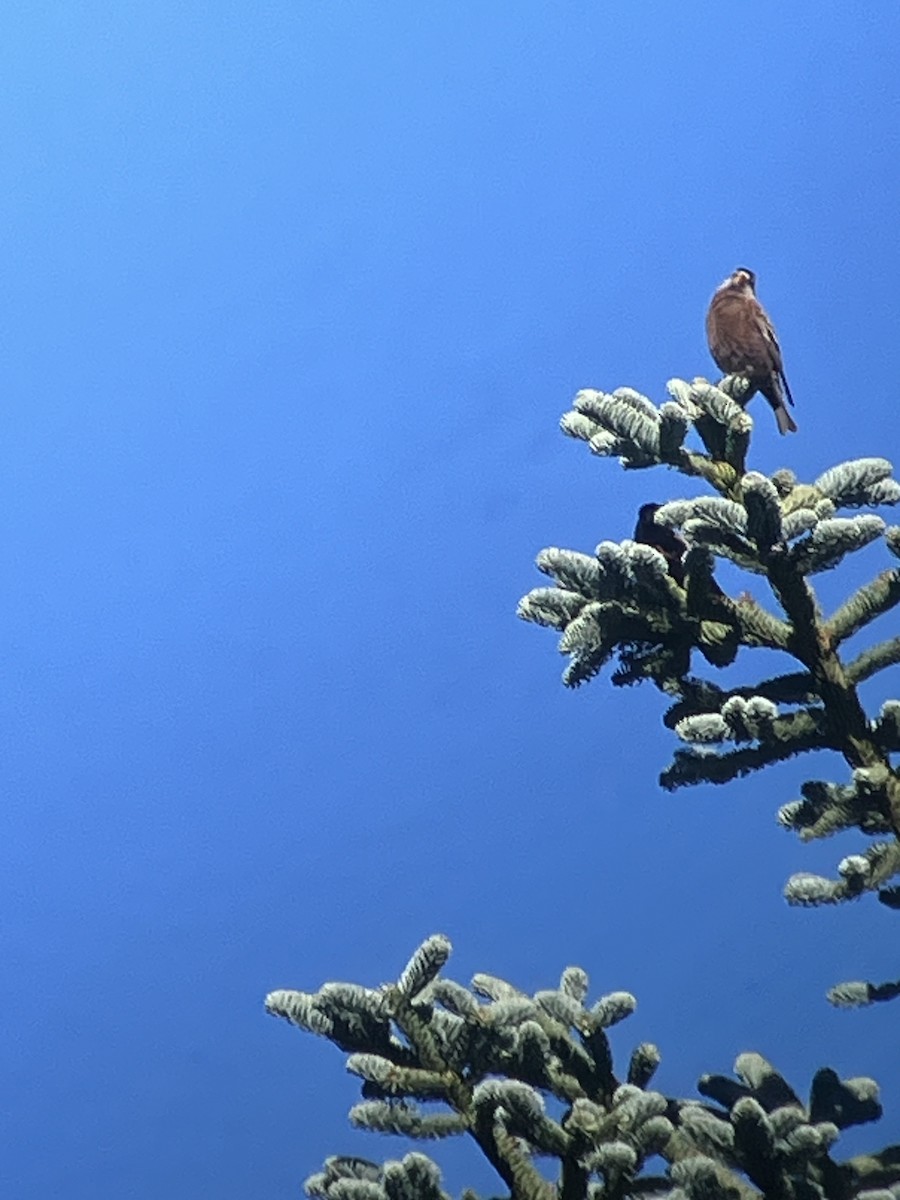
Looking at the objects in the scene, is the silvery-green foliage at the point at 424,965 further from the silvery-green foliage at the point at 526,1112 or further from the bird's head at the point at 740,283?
the bird's head at the point at 740,283

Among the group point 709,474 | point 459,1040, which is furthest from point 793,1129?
point 709,474

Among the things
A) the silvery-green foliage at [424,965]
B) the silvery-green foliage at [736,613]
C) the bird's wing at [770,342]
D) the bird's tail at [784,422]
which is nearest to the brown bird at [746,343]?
the bird's wing at [770,342]

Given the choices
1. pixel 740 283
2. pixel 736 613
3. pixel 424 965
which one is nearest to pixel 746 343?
pixel 740 283

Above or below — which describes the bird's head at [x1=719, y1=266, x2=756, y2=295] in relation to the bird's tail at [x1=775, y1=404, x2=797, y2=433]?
above

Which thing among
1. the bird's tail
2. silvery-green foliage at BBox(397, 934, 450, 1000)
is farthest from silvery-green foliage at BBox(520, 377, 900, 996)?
the bird's tail

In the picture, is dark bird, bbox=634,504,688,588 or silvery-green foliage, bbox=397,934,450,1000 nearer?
silvery-green foliage, bbox=397,934,450,1000

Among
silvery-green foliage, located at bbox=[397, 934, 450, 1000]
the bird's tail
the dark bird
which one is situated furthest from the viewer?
the bird's tail

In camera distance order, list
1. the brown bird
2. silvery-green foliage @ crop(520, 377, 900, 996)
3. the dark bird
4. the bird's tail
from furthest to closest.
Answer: the bird's tail → the brown bird → the dark bird → silvery-green foliage @ crop(520, 377, 900, 996)

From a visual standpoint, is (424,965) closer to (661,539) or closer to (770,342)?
(661,539)

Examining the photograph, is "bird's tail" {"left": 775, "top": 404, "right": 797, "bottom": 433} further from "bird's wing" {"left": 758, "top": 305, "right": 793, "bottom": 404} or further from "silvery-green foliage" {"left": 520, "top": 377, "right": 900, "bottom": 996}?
"silvery-green foliage" {"left": 520, "top": 377, "right": 900, "bottom": 996}

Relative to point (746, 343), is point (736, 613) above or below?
below

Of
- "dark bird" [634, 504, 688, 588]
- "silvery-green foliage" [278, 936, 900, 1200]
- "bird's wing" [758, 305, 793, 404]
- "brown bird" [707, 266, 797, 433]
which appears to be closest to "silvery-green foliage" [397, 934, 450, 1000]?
"silvery-green foliage" [278, 936, 900, 1200]

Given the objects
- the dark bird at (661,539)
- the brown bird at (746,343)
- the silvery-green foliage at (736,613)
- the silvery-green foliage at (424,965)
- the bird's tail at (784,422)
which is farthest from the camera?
the bird's tail at (784,422)

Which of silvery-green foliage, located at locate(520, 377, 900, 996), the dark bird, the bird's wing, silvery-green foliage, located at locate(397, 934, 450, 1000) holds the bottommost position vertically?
silvery-green foliage, located at locate(397, 934, 450, 1000)
